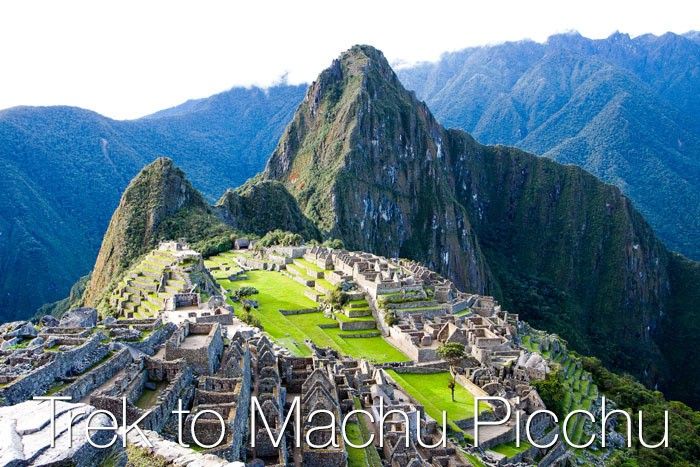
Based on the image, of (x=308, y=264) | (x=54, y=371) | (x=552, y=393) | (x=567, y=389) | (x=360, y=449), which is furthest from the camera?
(x=308, y=264)

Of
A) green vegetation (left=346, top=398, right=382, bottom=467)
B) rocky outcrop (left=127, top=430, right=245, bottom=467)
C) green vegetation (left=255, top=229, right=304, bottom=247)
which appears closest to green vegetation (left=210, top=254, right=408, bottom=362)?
green vegetation (left=346, top=398, right=382, bottom=467)

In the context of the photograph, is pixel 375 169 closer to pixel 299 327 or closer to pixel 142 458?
pixel 299 327

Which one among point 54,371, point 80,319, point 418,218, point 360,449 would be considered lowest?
point 418,218

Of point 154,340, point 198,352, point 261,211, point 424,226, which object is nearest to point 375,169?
point 424,226

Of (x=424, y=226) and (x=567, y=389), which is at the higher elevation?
(x=567, y=389)

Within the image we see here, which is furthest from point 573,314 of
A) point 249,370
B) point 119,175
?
point 249,370
